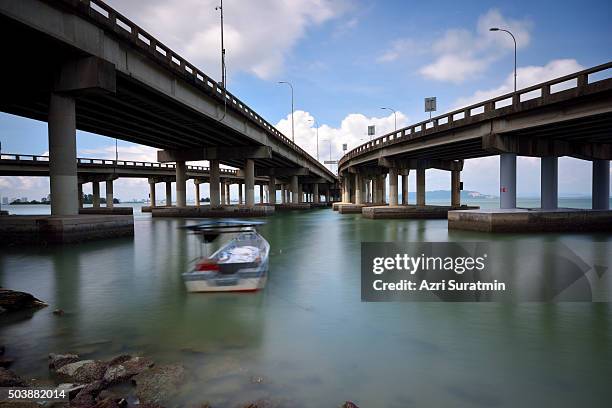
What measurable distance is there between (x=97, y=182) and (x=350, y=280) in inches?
3264

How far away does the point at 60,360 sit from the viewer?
21.1ft

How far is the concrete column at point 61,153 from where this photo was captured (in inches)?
873

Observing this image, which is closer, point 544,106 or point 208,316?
point 208,316

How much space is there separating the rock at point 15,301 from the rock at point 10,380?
209 inches

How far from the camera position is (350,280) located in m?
14.2

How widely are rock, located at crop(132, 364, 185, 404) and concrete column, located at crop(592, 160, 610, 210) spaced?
134 feet

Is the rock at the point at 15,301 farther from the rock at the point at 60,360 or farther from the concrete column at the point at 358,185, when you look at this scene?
the concrete column at the point at 358,185

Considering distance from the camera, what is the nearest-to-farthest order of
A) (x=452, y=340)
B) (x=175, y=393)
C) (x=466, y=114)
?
(x=175, y=393)
(x=452, y=340)
(x=466, y=114)

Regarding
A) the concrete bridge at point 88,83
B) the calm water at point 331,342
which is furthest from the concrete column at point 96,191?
the calm water at point 331,342

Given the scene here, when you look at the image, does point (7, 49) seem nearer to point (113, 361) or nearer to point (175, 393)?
point (113, 361)

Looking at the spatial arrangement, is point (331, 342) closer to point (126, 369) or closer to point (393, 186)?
point (126, 369)

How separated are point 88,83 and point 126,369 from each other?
2115 centimetres

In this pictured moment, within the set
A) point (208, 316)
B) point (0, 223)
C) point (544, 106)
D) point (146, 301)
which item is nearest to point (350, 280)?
point (208, 316)

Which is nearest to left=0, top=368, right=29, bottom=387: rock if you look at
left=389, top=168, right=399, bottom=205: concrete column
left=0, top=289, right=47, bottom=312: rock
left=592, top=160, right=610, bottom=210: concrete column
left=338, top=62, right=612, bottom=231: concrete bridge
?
left=0, top=289, right=47, bottom=312: rock
